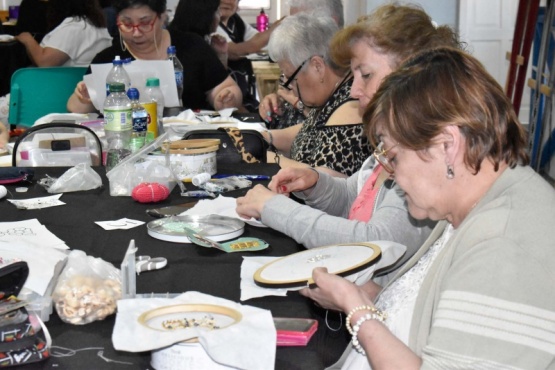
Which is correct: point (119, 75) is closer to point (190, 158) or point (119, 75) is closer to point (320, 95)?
point (320, 95)

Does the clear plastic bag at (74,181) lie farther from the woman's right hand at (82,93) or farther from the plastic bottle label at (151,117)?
the woman's right hand at (82,93)

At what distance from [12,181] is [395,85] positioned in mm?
1514

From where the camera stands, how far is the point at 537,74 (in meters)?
5.70

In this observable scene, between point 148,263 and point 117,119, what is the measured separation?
3.61 feet

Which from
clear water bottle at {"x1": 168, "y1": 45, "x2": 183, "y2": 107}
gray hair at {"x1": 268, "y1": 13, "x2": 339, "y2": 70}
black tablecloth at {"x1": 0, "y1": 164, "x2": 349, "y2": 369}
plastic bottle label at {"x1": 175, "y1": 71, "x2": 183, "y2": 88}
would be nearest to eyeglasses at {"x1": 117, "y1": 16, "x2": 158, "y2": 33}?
clear water bottle at {"x1": 168, "y1": 45, "x2": 183, "y2": 107}

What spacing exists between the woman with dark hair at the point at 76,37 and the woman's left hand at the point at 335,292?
12.5 feet

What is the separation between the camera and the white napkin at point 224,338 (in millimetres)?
1099

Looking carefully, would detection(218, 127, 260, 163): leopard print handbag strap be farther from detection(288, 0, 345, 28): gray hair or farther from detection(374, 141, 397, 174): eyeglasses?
detection(288, 0, 345, 28): gray hair

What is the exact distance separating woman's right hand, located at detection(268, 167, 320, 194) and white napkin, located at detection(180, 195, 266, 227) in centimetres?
14

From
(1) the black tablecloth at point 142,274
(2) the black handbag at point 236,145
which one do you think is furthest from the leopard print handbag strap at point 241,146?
(1) the black tablecloth at point 142,274

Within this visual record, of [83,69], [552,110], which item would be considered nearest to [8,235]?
[83,69]

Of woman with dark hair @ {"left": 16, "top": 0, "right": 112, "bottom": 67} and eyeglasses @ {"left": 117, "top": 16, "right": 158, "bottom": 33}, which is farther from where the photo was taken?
woman with dark hair @ {"left": 16, "top": 0, "right": 112, "bottom": 67}

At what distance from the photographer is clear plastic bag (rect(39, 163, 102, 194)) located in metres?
2.34

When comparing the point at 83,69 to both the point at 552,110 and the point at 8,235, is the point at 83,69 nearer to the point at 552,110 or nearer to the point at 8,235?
the point at 8,235
